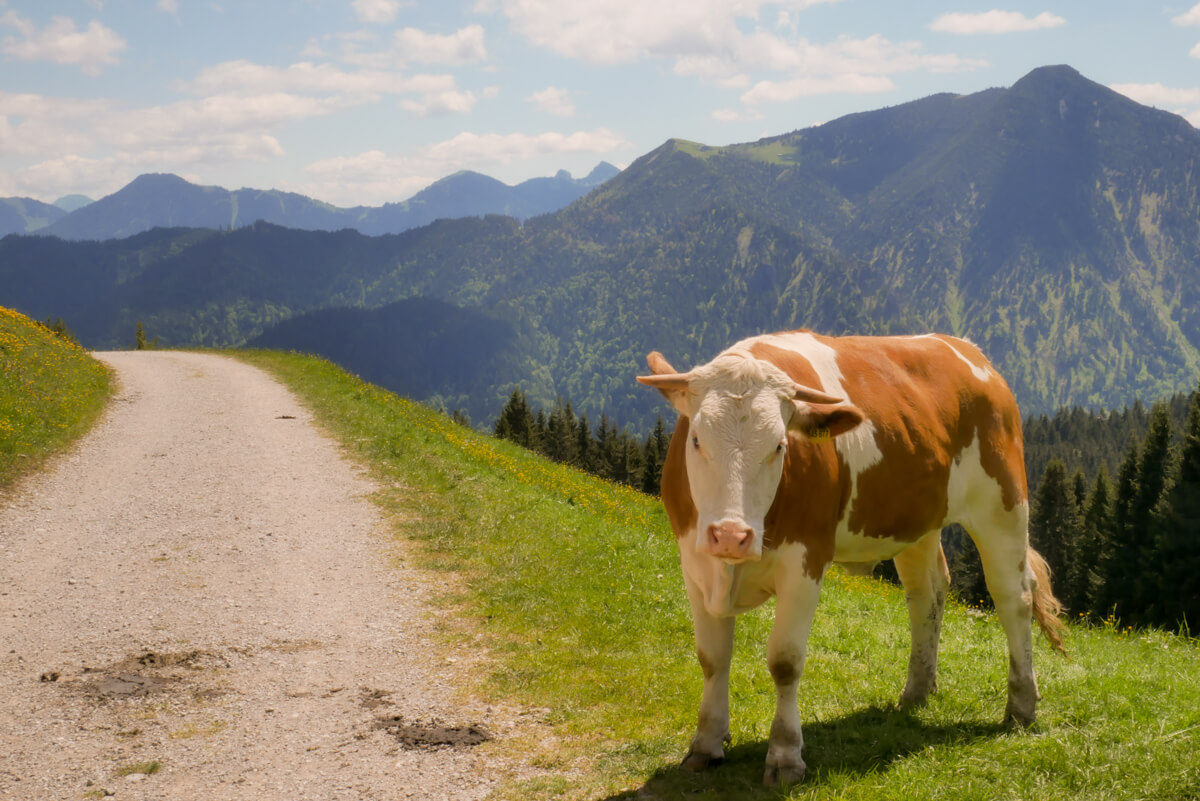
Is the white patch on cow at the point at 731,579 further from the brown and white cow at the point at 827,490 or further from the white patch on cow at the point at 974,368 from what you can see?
the white patch on cow at the point at 974,368

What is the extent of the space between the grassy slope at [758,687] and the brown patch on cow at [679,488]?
183cm

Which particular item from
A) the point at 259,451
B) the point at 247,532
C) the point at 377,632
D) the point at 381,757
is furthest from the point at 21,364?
the point at 381,757

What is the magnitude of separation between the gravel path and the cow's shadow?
1467mm

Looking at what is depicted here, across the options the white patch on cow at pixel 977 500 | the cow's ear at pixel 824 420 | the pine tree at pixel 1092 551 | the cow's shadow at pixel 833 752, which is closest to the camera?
the cow's ear at pixel 824 420

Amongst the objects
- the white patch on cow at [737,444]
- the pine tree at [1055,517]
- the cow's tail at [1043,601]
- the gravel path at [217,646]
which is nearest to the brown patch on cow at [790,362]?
the white patch on cow at [737,444]

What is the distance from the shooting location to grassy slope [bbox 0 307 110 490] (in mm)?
16797

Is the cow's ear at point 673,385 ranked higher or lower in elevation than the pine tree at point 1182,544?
higher

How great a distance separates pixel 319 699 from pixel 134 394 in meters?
21.8

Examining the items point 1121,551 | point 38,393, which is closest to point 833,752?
point 38,393

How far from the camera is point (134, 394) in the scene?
84.2 feet

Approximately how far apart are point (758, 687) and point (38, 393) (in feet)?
68.8

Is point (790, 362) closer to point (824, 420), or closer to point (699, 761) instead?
point (824, 420)

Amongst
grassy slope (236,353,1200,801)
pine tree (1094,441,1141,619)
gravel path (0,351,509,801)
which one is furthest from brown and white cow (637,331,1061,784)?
pine tree (1094,441,1141,619)

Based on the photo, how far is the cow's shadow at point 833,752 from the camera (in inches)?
220
